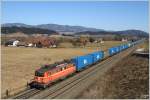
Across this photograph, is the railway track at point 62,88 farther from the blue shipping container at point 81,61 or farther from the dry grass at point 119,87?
the dry grass at point 119,87

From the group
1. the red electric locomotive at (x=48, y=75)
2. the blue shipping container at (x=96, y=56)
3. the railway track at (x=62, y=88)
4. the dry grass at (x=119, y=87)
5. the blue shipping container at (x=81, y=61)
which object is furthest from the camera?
the blue shipping container at (x=96, y=56)

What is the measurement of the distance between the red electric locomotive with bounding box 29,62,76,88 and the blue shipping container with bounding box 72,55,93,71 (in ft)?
20.0

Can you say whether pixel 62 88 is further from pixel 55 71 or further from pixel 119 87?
pixel 119 87

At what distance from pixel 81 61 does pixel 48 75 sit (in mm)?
14160

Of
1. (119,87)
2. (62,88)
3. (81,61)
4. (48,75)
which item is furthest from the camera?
(81,61)

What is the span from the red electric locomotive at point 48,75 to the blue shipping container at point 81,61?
6.10 m

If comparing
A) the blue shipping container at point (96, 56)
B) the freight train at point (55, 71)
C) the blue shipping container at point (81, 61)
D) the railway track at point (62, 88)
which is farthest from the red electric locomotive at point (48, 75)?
the blue shipping container at point (96, 56)

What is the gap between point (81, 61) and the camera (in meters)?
46.8

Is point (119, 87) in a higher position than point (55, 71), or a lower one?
lower

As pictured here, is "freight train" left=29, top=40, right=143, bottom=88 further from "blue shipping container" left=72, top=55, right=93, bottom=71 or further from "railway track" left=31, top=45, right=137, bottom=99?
"railway track" left=31, top=45, right=137, bottom=99

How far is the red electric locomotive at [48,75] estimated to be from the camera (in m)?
32.9

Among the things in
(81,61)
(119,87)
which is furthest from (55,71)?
(81,61)

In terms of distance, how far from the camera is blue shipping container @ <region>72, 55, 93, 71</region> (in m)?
44.5

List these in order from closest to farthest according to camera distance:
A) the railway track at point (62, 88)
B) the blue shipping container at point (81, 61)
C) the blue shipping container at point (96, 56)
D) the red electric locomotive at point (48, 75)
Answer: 1. the railway track at point (62, 88)
2. the red electric locomotive at point (48, 75)
3. the blue shipping container at point (81, 61)
4. the blue shipping container at point (96, 56)
